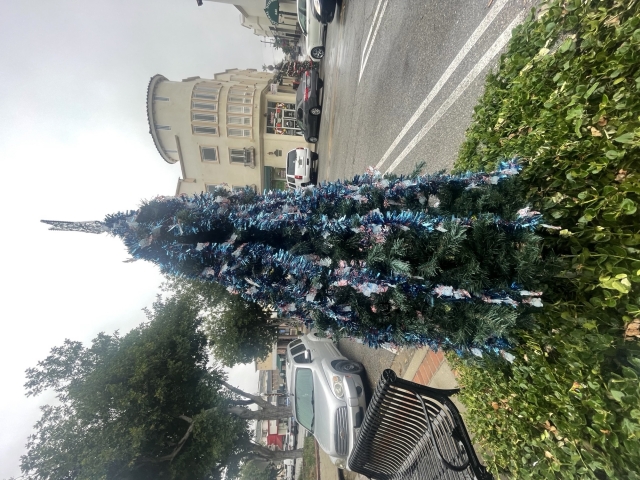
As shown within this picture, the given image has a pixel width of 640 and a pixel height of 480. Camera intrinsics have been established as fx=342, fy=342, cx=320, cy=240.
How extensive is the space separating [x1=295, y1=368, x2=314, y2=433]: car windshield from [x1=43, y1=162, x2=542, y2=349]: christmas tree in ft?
17.7

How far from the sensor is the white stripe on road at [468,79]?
4219 mm

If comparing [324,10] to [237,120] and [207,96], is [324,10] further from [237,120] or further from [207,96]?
[207,96]

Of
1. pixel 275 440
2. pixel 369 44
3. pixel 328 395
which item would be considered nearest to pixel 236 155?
pixel 369 44

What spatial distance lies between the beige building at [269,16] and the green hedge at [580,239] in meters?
29.9

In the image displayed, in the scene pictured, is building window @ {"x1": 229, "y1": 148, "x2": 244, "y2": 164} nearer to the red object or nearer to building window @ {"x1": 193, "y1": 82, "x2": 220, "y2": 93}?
building window @ {"x1": 193, "y1": 82, "x2": 220, "y2": 93}

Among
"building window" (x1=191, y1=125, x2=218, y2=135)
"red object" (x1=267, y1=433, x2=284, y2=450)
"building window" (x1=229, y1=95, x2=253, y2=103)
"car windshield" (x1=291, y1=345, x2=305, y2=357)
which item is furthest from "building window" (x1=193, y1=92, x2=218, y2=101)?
"red object" (x1=267, y1=433, x2=284, y2=450)

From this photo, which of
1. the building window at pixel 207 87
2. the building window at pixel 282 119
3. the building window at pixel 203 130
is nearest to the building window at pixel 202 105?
the building window at pixel 207 87

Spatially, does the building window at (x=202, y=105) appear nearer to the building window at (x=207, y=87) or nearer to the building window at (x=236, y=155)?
the building window at (x=207, y=87)

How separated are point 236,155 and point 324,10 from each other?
36.7ft

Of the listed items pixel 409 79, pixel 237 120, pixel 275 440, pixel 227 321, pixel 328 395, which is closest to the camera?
pixel 409 79

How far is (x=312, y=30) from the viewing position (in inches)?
614

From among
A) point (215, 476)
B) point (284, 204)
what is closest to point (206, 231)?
point (284, 204)

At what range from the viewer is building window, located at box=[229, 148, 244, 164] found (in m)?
22.5

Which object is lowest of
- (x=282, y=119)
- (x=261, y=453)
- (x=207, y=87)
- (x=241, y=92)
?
(x=261, y=453)
